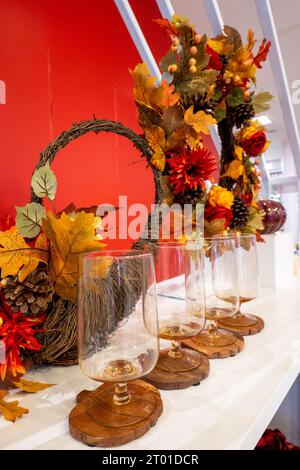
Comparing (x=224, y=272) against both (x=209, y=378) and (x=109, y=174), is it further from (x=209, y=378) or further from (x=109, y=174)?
(x=109, y=174)

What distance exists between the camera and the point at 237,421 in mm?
424

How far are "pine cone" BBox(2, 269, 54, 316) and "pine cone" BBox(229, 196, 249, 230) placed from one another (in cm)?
54

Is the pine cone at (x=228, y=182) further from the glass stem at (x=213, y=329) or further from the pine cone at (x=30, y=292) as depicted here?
the pine cone at (x=30, y=292)

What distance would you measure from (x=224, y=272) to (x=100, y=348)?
1.01ft

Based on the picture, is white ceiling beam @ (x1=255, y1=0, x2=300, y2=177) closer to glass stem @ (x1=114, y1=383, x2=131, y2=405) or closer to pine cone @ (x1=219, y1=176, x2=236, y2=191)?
pine cone @ (x1=219, y1=176, x2=236, y2=191)

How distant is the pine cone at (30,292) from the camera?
0.48m

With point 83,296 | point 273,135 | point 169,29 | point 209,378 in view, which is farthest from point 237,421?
point 273,135

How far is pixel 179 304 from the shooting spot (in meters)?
0.55

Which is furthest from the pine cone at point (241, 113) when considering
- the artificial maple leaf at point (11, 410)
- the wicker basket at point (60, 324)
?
the artificial maple leaf at point (11, 410)

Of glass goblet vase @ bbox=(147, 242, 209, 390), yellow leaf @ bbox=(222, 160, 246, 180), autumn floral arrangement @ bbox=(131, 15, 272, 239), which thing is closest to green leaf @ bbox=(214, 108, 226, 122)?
autumn floral arrangement @ bbox=(131, 15, 272, 239)

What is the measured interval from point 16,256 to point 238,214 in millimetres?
590

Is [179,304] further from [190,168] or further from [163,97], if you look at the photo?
[163,97]
